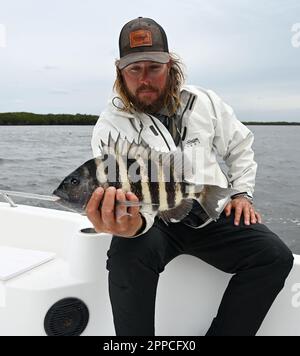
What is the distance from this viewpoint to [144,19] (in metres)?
2.46

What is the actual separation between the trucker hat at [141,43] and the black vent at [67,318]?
1542 millimetres

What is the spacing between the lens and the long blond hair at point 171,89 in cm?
260

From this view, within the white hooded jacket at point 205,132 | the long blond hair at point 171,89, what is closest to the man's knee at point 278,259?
the white hooded jacket at point 205,132

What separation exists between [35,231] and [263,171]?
1243 cm

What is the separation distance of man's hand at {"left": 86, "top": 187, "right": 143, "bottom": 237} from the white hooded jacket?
61 cm

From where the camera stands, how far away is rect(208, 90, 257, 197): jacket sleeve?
2.63 m

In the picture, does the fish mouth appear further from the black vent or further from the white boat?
the black vent

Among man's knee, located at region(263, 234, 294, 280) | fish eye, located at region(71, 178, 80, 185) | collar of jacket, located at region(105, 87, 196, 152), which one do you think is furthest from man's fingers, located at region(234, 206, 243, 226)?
fish eye, located at region(71, 178, 80, 185)

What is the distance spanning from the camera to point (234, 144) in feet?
8.79

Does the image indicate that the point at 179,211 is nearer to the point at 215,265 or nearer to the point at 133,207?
the point at 133,207

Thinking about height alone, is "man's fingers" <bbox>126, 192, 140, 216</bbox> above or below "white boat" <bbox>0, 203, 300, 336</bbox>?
above

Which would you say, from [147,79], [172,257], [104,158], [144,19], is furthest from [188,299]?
[144,19]
